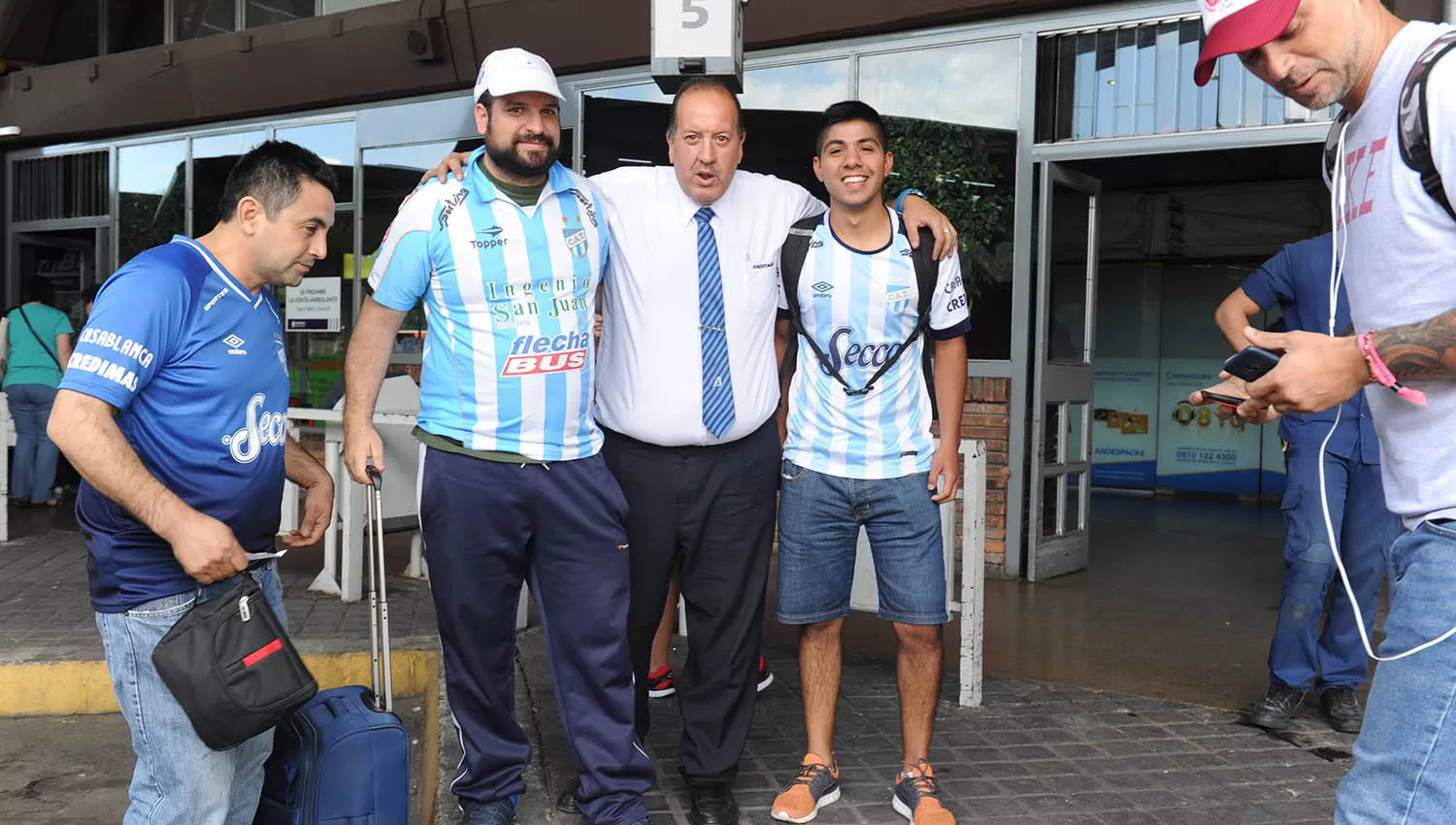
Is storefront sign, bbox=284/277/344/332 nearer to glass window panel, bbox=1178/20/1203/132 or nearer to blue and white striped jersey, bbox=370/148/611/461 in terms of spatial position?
glass window panel, bbox=1178/20/1203/132

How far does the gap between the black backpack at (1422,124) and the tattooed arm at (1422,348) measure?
18 centimetres

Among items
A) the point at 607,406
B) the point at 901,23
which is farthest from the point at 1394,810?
the point at 901,23

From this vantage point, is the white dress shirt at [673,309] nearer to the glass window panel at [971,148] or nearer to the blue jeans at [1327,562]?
the blue jeans at [1327,562]

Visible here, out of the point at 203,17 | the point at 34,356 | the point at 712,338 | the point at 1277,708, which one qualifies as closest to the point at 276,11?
the point at 203,17

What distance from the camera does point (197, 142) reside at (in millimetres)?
11703

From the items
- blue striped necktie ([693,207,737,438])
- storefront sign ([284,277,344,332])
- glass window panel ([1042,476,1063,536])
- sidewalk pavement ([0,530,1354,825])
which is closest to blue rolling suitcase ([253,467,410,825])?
sidewalk pavement ([0,530,1354,825])

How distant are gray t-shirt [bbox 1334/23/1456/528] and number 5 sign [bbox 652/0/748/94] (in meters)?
3.12

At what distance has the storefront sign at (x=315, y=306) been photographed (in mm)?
10906

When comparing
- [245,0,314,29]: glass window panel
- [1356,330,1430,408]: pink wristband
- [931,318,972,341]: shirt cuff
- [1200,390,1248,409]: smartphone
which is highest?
[245,0,314,29]: glass window panel

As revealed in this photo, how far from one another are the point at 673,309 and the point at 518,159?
0.61 m

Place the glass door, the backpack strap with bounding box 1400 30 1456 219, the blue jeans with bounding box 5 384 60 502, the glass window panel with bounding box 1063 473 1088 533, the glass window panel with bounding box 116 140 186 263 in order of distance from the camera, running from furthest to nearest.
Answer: the glass window panel with bounding box 116 140 186 263 < the blue jeans with bounding box 5 384 60 502 < the glass window panel with bounding box 1063 473 1088 533 < the glass door < the backpack strap with bounding box 1400 30 1456 219

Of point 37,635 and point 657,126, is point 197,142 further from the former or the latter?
point 37,635

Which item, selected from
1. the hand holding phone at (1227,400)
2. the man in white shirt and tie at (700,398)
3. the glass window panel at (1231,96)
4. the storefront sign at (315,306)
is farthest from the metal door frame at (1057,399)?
the storefront sign at (315,306)

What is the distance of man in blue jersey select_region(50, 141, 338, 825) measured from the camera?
2461 mm
